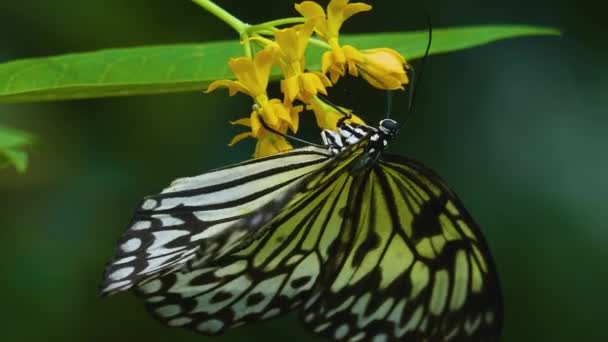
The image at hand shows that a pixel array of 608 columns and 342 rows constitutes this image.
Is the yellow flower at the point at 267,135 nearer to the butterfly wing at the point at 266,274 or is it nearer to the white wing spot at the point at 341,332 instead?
the butterfly wing at the point at 266,274

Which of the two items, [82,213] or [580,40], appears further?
[580,40]

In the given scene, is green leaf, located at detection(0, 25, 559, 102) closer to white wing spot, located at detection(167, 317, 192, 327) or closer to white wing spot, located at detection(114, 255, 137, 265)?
white wing spot, located at detection(114, 255, 137, 265)

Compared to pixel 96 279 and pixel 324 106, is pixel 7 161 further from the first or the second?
pixel 96 279

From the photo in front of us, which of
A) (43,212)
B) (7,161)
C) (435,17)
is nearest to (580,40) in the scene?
(435,17)

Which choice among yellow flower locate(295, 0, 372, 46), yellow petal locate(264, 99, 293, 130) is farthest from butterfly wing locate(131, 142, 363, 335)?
yellow flower locate(295, 0, 372, 46)

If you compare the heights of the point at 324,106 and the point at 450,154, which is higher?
the point at 450,154

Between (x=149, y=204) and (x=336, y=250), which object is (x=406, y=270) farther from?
(x=149, y=204)

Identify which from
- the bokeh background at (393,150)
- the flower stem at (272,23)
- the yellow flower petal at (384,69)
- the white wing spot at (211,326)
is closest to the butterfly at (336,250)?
the white wing spot at (211,326)
